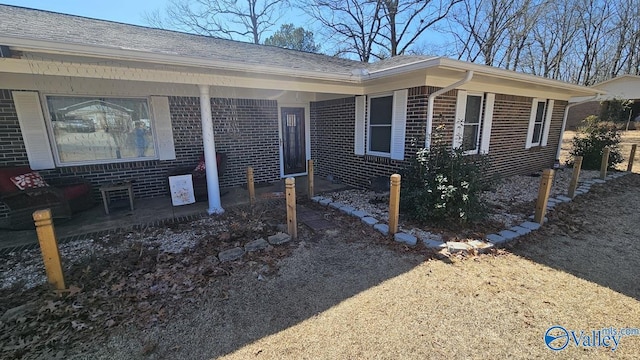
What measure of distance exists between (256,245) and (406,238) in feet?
7.06

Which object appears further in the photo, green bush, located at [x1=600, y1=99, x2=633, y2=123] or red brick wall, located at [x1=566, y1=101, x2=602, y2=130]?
red brick wall, located at [x1=566, y1=101, x2=602, y2=130]

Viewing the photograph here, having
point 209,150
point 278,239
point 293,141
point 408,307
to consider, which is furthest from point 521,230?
point 293,141

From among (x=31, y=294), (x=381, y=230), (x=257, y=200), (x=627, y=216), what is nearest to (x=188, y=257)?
(x=31, y=294)

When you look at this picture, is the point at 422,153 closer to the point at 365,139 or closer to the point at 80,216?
the point at 365,139

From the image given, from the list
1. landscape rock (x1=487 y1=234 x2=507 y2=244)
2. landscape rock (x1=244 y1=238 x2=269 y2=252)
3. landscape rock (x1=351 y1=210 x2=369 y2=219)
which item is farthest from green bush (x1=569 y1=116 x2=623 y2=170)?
Answer: landscape rock (x1=244 y1=238 x2=269 y2=252)

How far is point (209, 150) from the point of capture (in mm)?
4660

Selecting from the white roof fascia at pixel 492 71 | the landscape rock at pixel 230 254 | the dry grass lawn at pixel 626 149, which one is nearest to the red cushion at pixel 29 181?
the landscape rock at pixel 230 254

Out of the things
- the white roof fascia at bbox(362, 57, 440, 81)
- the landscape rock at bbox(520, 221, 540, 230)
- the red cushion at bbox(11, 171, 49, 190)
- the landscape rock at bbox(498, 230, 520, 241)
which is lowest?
the landscape rock at bbox(498, 230, 520, 241)

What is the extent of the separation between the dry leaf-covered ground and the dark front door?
169 inches

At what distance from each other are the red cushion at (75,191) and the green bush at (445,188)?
605 cm

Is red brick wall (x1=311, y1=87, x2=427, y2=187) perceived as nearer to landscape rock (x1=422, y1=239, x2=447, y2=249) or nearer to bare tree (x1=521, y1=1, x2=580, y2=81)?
landscape rock (x1=422, y1=239, x2=447, y2=249)

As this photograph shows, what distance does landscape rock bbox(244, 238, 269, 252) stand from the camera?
3.51 meters

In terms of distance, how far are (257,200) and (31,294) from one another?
348 cm

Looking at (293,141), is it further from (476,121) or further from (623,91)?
(623,91)
